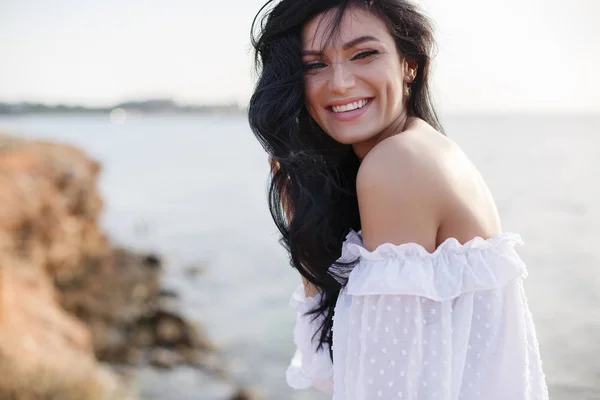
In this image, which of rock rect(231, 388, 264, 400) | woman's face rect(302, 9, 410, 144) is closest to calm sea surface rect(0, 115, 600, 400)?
rock rect(231, 388, 264, 400)

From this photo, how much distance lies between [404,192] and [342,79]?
20.0 inches

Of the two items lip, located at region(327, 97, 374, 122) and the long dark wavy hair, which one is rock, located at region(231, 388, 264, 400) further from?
lip, located at region(327, 97, 374, 122)

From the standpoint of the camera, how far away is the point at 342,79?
199 cm

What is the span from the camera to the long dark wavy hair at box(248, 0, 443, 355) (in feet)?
6.82

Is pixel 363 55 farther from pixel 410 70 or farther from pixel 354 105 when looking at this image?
pixel 410 70

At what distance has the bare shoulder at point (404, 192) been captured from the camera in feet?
5.57

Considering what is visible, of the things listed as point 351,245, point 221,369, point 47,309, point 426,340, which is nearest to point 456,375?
point 426,340

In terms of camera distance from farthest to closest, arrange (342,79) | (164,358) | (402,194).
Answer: (164,358) < (342,79) < (402,194)

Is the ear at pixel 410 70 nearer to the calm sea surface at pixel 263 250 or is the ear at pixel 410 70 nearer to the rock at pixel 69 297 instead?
the calm sea surface at pixel 263 250

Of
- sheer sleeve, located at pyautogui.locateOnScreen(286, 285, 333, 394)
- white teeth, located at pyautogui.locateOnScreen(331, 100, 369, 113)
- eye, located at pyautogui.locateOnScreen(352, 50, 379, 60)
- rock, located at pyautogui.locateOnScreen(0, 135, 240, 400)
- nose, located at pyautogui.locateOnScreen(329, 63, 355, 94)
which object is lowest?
rock, located at pyautogui.locateOnScreen(0, 135, 240, 400)

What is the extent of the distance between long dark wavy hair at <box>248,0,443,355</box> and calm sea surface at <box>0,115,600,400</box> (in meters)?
0.75

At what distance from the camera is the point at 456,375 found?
1.75 meters

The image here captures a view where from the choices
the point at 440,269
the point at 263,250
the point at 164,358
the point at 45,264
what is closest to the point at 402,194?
the point at 440,269

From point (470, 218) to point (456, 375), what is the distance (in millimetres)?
461
